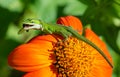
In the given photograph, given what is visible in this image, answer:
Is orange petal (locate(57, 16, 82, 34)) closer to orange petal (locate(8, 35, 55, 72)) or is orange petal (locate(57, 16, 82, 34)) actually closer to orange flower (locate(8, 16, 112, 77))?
orange flower (locate(8, 16, 112, 77))

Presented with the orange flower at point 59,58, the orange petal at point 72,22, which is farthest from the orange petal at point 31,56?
the orange petal at point 72,22

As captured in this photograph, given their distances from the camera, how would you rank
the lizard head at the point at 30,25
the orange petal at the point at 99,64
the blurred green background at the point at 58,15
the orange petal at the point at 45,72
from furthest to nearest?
the blurred green background at the point at 58,15 < the orange petal at the point at 99,64 < the orange petal at the point at 45,72 < the lizard head at the point at 30,25

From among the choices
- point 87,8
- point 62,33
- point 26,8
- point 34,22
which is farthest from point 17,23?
point 34,22

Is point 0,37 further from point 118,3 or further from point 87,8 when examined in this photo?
point 118,3

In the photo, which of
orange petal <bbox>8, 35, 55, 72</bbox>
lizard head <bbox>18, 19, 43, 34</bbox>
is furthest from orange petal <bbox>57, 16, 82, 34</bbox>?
lizard head <bbox>18, 19, 43, 34</bbox>

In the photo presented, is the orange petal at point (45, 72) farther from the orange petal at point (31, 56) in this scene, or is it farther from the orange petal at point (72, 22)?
the orange petal at point (72, 22)

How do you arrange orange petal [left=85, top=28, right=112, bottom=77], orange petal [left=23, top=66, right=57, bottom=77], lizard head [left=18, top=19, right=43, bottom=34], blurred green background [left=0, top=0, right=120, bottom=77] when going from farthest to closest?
blurred green background [left=0, top=0, right=120, bottom=77] < orange petal [left=85, top=28, right=112, bottom=77] < orange petal [left=23, top=66, right=57, bottom=77] < lizard head [left=18, top=19, right=43, bottom=34]
